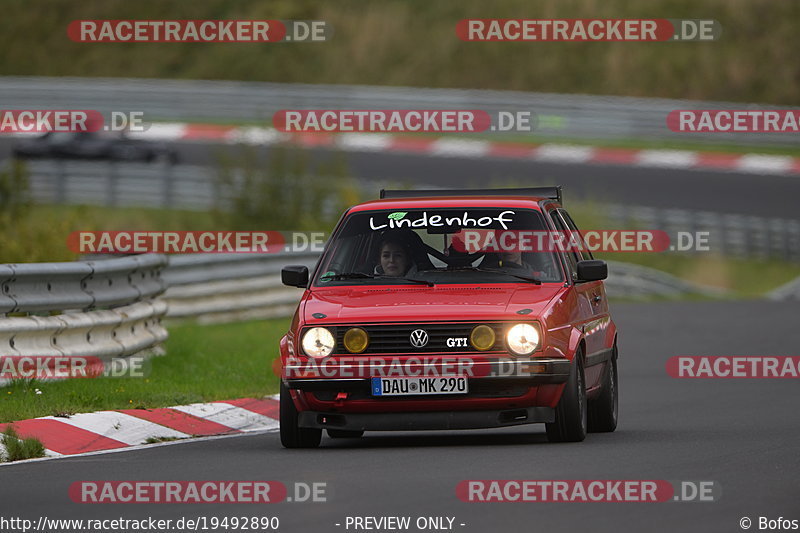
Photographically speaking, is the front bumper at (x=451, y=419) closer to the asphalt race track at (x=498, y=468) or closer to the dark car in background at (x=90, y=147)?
the asphalt race track at (x=498, y=468)

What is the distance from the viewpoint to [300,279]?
38.8 ft

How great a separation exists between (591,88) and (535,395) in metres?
39.8

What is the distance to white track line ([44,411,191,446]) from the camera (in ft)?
38.6

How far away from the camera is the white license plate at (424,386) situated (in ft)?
35.6

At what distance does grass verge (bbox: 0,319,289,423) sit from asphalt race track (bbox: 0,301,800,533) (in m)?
1.17

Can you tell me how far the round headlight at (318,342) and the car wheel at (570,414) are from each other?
4.85 feet

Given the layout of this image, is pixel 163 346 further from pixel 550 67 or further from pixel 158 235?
pixel 550 67

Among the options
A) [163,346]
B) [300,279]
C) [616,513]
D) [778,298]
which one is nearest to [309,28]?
Result: [778,298]
